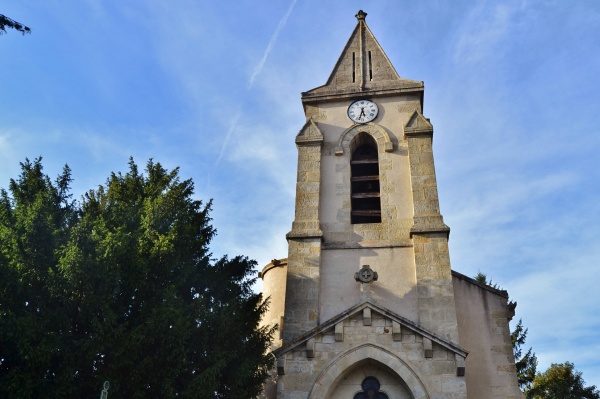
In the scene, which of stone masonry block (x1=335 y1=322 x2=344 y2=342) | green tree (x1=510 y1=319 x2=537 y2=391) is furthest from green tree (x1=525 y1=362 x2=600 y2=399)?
stone masonry block (x1=335 y1=322 x2=344 y2=342)

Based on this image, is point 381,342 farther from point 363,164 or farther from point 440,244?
point 363,164

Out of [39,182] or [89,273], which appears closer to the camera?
[89,273]

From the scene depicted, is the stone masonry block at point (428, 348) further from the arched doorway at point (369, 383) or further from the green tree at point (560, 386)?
the green tree at point (560, 386)

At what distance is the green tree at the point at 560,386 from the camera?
77.5 feet

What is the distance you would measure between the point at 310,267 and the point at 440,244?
351 centimetres

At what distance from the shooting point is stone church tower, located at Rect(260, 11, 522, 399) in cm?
1254

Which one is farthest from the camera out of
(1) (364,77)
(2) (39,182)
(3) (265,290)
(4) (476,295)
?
(1) (364,77)

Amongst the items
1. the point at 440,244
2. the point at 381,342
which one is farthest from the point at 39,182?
the point at 440,244

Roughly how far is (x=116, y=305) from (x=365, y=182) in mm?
9231

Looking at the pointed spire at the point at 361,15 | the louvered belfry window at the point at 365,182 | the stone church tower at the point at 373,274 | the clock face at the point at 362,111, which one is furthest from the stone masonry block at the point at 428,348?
the pointed spire at the point at 361,15

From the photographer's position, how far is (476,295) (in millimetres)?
14805

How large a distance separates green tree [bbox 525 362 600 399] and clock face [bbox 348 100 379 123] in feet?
48.3

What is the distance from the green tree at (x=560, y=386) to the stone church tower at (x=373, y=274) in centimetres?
1197

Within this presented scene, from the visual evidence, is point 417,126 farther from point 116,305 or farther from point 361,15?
point 116,305
